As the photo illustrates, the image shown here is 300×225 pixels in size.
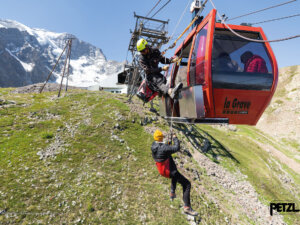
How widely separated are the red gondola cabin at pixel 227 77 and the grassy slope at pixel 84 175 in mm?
4232

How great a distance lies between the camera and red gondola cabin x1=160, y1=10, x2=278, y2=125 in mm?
4734

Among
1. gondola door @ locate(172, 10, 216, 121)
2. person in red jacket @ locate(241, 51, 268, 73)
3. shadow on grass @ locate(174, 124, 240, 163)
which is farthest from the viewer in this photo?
shadow on grass @ locate(174, 124, 240, 163)

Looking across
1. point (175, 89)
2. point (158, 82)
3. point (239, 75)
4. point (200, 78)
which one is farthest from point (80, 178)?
point (239, 75)

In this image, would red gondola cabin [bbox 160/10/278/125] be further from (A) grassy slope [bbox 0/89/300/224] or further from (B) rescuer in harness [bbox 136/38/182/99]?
(A) grassy slope [bbox 0/89/300/224]

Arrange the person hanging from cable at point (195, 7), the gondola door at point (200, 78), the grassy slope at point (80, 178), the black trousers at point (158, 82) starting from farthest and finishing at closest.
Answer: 1. the person hanging from cable at point (195, 7)
2. the black trousers at point (158, 82)
3. the grassy slope at point (80, 178)
4. the gondola door at point (200, 78)

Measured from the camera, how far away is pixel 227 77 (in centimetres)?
477

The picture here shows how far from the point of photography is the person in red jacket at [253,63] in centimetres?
491

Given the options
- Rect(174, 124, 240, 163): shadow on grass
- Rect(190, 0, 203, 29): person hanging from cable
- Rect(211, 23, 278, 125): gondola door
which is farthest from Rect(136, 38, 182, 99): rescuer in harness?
Rect(174, 124, 240, 163): shadow on grass

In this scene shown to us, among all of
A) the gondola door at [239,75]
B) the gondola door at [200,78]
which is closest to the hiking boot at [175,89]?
the gondola door at [200,78]

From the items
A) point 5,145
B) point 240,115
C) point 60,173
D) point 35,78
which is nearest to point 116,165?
point 60,173

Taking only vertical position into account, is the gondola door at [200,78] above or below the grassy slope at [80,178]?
above

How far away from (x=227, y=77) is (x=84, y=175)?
7.01m

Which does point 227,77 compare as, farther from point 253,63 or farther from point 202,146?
point 202,146

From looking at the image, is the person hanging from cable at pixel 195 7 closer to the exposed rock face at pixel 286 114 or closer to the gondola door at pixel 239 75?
the gondola door at pixel 239 75
